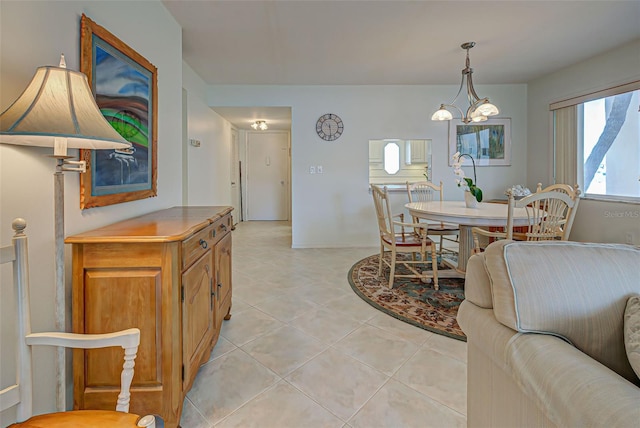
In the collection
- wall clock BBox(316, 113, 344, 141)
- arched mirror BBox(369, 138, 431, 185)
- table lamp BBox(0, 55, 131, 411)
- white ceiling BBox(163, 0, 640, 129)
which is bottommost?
table lamp BBox(0, 55, 131, 411)

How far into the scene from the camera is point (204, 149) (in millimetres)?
4363

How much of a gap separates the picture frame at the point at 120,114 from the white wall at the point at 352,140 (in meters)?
2.61

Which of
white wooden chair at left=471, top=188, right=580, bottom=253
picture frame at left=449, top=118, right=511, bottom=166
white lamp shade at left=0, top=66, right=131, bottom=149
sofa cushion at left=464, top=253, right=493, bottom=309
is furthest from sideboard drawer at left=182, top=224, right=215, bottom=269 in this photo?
picture frame at left=449, top=118, right=511, bottom=166

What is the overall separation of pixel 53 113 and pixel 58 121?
3cm

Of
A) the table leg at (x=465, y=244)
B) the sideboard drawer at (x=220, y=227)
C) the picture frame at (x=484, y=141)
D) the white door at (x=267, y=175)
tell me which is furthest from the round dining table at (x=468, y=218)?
the white door at (x=267, y=175)

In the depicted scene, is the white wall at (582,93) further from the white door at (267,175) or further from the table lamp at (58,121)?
the white door at (267,175)

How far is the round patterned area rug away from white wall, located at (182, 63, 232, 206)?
94.2 inches

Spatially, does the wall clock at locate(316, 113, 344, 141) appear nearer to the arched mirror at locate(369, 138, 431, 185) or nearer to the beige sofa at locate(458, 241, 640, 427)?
the arched mirror at locate(369, 138, 431, 185)

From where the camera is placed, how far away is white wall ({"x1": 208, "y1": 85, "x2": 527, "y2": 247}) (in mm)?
4500

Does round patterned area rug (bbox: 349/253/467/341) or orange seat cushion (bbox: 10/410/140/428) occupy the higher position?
orange seat cushion (bbox: 10/410/140/428)

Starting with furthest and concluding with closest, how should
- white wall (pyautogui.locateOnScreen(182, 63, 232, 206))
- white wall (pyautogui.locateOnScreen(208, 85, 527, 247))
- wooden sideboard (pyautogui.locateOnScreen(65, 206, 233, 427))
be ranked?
1. white wall (pyautogui.locateOnScreen(208, 85, 527, 247))
2. white wall (pyautogui.locateOnScreen(182, 63, 232, 206))
3. wooden sideboard (pyautogui.locateOnScreen(65, 206, 233, 427))

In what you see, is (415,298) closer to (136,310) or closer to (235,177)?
(136,310)

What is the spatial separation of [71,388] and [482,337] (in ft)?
5.16

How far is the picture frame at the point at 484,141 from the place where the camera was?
461 centimetres
